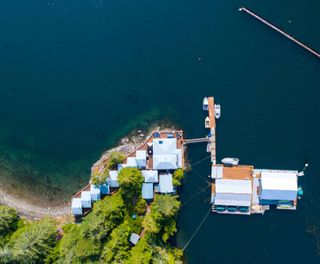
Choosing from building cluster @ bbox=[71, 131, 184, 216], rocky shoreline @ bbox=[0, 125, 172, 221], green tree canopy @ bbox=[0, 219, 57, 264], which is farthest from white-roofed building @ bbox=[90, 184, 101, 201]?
green tree canopy @ bbox=[0, 219, 57, 264]

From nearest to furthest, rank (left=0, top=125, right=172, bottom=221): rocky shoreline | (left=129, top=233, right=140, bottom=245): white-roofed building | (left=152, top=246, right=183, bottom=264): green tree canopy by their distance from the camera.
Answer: (left=152, top=246, right=183, bottom=264): green tree canopy, (left=129, top=233, right=140, bottom=245): white-roofed building, (left=0, top=125, right=172, bottom=221): rocky shoreline

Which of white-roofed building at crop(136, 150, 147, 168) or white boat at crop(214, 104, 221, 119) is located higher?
white boat at crop(214, 104, 221, 119)

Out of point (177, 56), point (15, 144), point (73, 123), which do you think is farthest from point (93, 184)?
point (177, 56)

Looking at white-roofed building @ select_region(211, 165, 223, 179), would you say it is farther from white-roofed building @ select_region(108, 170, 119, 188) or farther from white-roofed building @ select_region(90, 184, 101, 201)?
white-roofed building @ select_region(90, 184, 101, 201)

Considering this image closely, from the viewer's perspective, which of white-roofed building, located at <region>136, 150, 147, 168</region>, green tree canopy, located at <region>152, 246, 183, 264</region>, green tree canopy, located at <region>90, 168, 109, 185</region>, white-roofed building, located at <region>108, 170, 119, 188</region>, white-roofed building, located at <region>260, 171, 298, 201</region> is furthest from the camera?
white-roofed building, located at <region>108, 170, 119, 188</region>

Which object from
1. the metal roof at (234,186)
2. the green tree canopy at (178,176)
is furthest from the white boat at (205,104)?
the metal roof at (234,186)

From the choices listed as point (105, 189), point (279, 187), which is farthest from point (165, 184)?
point (279, 187)

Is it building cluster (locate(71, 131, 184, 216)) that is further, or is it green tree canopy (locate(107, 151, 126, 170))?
green tree canopy (locate(107, 151, 126, 170))
